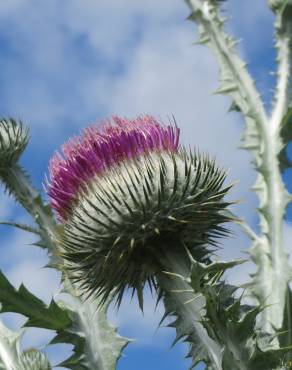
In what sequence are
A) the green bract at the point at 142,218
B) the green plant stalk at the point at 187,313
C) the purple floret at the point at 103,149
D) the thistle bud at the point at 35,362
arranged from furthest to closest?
1. the thistle bud at the point at 35,362
2. the purple floret at the point at 103,149
3. the green bract at the point at 142,218
4. the green plant stalk at the point at 187,313

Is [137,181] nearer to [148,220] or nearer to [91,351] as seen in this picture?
[148,220]

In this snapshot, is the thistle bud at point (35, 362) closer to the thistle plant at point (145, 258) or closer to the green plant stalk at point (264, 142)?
the thistle plant at point (145, 258)

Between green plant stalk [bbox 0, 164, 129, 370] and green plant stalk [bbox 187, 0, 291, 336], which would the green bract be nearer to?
green plant stalk [bbox 0, 164, 129, 370]

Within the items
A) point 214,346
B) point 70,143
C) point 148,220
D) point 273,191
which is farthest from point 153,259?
point 273,191

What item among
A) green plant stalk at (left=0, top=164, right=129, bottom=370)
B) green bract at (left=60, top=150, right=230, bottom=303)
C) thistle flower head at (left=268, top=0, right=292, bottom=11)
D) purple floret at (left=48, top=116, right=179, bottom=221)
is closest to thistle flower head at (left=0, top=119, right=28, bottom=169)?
green plant stalk at (left=0, top=164, right=129, bottom=370)

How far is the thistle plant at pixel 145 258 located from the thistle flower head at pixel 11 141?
1.58 meters

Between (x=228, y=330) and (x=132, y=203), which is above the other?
(x=132, y=203)

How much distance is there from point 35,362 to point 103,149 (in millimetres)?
1750

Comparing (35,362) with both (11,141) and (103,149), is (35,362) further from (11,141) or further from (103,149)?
(11,141)

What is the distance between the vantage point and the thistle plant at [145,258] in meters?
4.10

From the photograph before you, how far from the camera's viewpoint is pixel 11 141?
23.3 feet

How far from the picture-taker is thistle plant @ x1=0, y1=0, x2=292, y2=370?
4.10 m

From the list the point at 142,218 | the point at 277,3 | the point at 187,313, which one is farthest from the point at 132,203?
the point at 277,3

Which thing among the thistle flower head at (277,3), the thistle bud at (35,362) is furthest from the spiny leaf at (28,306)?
the thistle flower head at (277,3)
